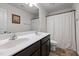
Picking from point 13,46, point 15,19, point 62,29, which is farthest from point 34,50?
point 62,29

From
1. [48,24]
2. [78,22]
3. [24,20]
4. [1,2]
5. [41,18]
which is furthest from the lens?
[41,18]

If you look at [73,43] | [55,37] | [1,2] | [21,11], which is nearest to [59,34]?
Result: [55,37]

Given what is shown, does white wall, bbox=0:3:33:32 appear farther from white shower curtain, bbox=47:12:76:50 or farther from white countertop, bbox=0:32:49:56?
white shower curtain, bbox=47:12:76:50

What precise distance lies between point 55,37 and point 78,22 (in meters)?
0.76

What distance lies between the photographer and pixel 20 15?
1495 mm

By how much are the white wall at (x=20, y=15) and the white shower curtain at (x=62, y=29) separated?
516mm

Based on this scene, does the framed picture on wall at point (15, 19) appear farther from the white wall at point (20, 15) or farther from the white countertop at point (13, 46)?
the white countertop at point (13, 46)

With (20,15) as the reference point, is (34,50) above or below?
below

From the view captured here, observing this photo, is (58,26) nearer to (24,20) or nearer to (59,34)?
(59,34)

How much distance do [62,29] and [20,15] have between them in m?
1.09

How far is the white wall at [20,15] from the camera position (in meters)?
1.27

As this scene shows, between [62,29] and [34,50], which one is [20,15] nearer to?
[34,50]

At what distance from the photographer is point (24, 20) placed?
5.19 feet

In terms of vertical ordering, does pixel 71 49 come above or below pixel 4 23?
below
